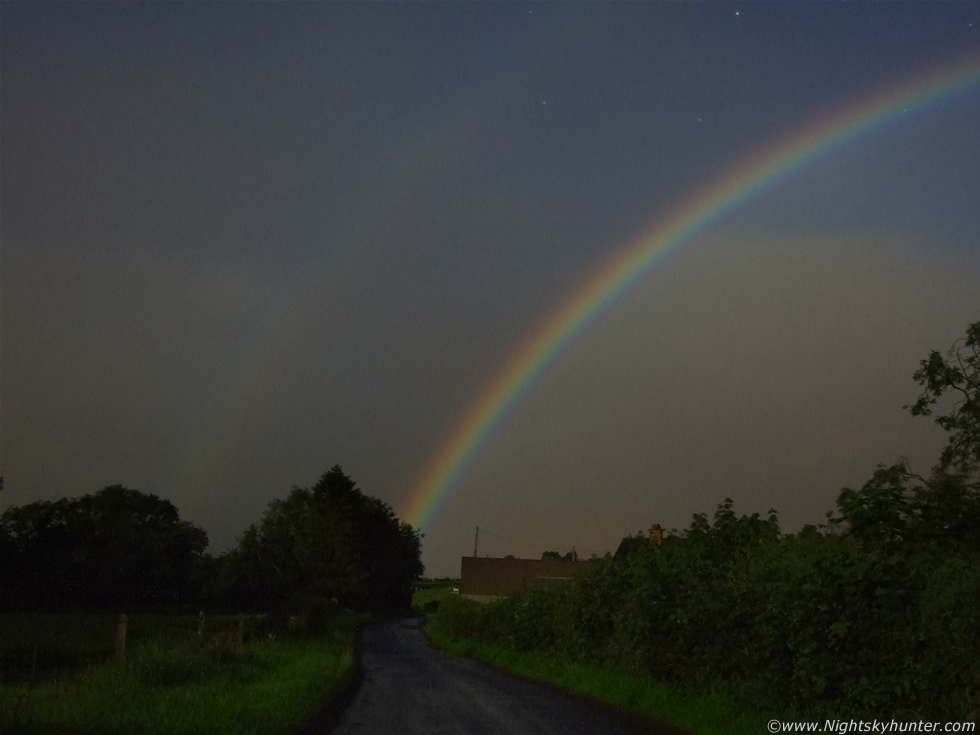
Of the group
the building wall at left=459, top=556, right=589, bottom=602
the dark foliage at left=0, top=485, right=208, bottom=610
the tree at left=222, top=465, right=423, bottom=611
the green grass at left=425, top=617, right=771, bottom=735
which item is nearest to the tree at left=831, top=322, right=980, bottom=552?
the green grass at left=425, top=617, right=771, bottom=735

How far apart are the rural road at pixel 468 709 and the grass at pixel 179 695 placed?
885 mm

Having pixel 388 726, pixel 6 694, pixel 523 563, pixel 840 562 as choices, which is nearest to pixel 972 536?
pixel 840 562

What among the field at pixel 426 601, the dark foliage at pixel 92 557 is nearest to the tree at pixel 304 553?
the dark foliage at pixel 92 557

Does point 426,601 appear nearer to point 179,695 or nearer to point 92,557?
point 92,557

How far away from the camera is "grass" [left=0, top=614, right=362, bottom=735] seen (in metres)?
11.5

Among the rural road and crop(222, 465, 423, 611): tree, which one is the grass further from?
crop(222, 465, 423, 611): tree

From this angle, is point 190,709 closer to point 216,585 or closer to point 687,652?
point 687,652

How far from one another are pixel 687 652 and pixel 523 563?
84714mm

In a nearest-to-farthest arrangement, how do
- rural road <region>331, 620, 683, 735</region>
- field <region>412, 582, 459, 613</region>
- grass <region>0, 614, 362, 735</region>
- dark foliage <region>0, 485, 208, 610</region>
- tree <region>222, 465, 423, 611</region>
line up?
grass <region>0, 614, 362, 735</region>, rural road <region>331, 620, 683, 735</region>, dark foliage <region>0, 485, 208, 610</region>, tree <region>222, 465, 423, 611</region>, field <region>412, 582, 459, 613</region>

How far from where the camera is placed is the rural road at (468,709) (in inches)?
582

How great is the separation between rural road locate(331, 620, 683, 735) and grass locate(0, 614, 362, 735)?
885mm

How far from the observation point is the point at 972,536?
43.2 ft

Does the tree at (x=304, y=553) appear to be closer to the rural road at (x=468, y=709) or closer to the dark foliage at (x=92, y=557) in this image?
the dark foliage at (x=92, y=557)

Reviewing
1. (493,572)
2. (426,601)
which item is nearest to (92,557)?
(493,572)
